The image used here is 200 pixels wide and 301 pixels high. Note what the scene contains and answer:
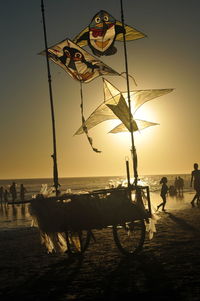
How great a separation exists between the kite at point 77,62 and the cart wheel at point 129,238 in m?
5.47

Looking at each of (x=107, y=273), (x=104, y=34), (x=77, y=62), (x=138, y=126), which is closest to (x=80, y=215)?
(x=107, y=273)

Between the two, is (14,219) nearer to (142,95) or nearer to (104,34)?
(142,95)

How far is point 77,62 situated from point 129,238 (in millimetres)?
6357

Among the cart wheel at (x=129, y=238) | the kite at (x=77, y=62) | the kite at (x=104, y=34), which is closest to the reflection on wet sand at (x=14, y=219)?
the kite at (x=77, y=62)

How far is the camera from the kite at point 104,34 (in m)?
13.6

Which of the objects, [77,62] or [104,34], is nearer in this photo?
[77,62]

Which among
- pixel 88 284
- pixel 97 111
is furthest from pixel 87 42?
pixel 88 284

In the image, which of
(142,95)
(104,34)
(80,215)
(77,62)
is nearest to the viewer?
(80,215)

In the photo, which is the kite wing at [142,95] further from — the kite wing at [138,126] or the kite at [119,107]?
the kite wing at [138,126]

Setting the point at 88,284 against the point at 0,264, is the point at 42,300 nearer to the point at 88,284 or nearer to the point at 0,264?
the point at 88,284

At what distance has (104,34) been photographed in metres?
13.8

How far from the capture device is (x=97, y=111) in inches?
560

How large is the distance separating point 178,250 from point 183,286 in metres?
3.14

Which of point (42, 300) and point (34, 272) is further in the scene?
point (34, 272)
